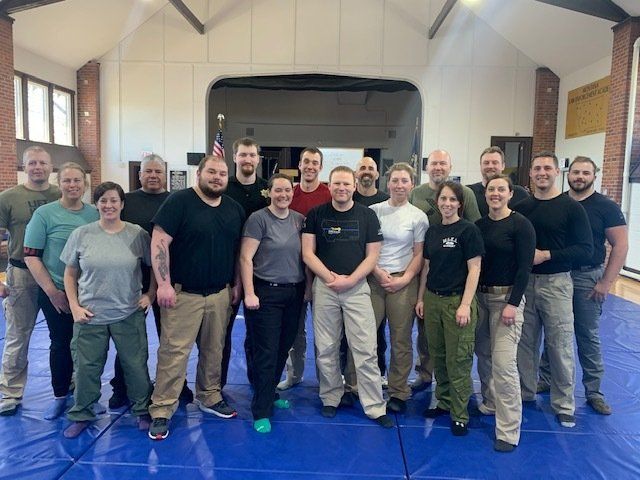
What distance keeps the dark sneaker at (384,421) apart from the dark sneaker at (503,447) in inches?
24.2

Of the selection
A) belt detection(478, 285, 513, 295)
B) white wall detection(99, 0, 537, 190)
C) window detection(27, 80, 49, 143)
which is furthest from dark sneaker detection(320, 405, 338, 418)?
window detection(27, 80, 49, 143)

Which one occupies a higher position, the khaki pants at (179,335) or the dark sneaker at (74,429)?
the khaki pants at (179,335)

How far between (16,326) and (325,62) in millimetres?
9801

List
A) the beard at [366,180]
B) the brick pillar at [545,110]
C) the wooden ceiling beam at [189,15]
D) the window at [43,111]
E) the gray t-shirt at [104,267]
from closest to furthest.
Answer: the gray t-shirt at [104,267], the beard at [366,180], the window at [43,111], the wooden ceiling beam at [189,15], the brick pillar at [545,110]

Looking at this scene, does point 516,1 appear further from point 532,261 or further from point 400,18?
point 532,261

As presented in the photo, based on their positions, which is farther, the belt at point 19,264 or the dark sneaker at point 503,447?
the belt at point 19,264

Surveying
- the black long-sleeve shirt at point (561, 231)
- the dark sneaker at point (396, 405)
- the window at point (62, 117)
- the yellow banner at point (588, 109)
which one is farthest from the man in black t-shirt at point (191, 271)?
the window at point (62, 117)

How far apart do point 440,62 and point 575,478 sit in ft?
34.5

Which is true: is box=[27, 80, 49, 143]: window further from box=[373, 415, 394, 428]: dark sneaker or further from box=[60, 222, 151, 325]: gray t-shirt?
box=[373, 415, 394, 428]: dark sneaker

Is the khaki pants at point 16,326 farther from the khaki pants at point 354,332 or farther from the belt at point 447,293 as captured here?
the belt at point 447,293

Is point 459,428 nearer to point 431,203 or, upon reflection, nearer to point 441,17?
point 431,203

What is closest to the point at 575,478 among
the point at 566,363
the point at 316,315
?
the point at 566,363

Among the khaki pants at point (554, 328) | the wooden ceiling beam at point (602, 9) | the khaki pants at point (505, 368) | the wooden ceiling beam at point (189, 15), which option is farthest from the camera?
the wooden ceiling beam at point (189, 15)

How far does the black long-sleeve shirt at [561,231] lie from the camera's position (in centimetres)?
299
